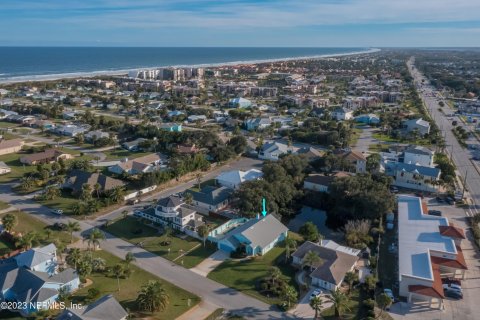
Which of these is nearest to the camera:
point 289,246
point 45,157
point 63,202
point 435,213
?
point 289,246

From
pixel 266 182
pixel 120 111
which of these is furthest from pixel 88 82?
pixel 266 182

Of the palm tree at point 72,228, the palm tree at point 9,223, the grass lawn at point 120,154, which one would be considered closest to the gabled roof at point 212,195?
the palm tree at point 72,228

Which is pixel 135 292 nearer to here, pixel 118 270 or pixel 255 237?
pixel 118 270

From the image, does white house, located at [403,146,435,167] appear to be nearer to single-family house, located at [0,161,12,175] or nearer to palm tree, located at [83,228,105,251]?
palm tree, located at [83,228,105,251]

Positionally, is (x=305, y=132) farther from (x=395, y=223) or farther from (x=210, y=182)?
(x=395, y=223)

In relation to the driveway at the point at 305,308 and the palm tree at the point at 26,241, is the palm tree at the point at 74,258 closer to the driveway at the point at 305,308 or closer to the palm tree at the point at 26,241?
the palm tree at the point at 26,241

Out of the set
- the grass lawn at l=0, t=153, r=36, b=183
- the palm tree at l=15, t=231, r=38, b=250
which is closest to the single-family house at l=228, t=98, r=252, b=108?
the grass lawn at l=0, t=153, r=36, b=183

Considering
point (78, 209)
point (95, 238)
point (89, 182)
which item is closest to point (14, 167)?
point (89, 182)

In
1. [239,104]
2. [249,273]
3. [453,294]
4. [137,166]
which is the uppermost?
[239,104]
